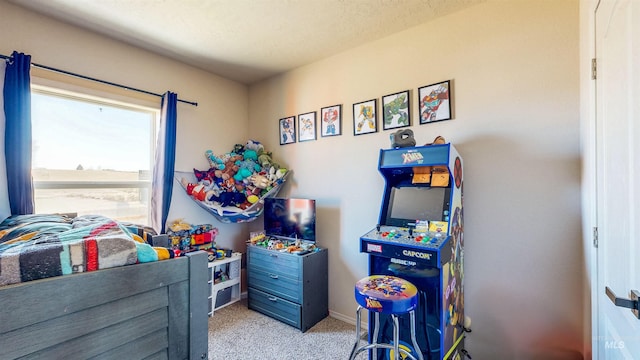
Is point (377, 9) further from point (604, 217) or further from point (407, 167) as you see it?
point (604, 217)

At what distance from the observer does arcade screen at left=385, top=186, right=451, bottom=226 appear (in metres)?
1.71

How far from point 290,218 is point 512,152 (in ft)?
6.50

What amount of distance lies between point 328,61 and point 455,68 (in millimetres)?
1262

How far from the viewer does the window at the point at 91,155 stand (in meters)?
2.15

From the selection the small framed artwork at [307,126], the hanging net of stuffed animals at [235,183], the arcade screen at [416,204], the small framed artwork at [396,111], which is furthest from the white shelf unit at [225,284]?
the small framed artwork at [396,111]

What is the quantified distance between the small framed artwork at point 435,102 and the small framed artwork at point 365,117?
0.42m

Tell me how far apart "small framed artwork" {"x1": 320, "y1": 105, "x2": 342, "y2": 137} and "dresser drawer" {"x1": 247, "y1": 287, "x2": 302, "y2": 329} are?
1709 millimetres

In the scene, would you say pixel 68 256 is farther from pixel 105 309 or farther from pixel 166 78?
pixel 166 78

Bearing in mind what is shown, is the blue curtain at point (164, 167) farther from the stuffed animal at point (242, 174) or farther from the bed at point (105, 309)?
the bed at point (105, 309)

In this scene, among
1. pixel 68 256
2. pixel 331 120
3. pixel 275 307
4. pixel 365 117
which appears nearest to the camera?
pixel 68 256

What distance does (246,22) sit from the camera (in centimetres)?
217

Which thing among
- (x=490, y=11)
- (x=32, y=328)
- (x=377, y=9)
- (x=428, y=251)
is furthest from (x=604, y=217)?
(x=32, y=328)

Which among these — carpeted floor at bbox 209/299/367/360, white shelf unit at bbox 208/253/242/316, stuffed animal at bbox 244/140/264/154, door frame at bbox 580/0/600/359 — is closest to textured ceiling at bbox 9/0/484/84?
door frame at bbox 580/0/600/359

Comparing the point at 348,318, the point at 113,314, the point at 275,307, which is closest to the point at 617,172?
the point at 113,314
